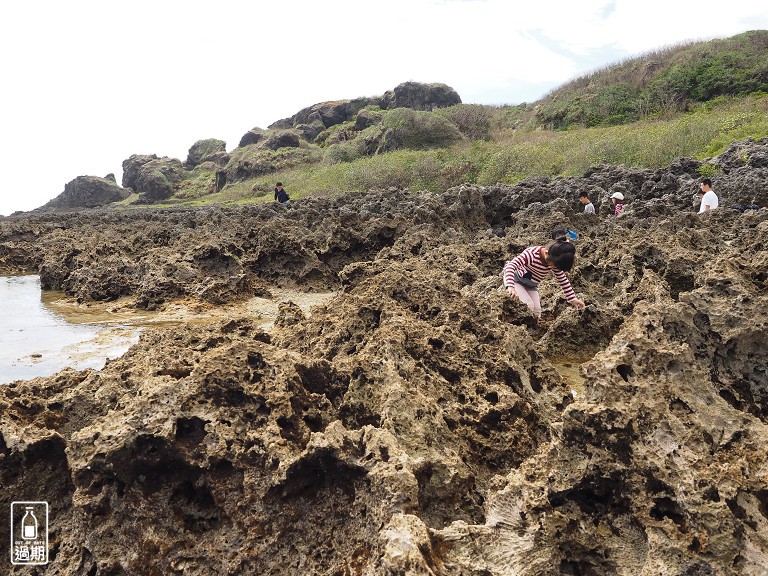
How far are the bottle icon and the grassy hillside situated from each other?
2320cm

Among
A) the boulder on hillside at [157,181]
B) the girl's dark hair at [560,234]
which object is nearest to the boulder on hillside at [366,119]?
the boulder on hillside at [157,181]

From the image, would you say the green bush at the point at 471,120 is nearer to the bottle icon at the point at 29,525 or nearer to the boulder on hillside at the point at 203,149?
the bottle icon at the point at 29,525

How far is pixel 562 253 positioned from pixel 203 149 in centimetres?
8460

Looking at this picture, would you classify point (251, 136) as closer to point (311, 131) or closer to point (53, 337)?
point (311, 131)

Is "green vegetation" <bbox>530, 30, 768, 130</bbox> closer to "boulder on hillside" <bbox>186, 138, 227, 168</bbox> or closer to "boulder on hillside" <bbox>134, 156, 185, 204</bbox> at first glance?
"boulder on hillside" <bbox>134, 156, 185, 204</bbox>

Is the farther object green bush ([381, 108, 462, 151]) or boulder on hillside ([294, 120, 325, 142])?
boulder on hillside ([294, 120, 325, 142])

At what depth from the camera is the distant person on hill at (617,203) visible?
41.5ft

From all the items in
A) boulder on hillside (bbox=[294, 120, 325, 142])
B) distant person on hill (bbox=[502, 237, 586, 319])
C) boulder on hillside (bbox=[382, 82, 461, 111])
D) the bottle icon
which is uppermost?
boulder on hillside (bbox=[382, 82, 461, 111])

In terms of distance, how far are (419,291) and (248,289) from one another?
7.38 meters

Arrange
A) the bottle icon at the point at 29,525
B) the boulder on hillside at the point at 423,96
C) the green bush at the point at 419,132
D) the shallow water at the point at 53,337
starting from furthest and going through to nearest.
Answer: the boulder on hillside at the point at 423,96 → the green bush at the point at 419,132 → the shallow water at the point at 53,337 → the bottle icon at the point at 29,525

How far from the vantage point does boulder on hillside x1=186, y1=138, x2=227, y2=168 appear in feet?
264

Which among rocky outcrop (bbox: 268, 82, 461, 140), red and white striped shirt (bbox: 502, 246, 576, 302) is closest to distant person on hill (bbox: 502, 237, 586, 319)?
red and white striped shirt (bbox: 502, 246, 576, 302)

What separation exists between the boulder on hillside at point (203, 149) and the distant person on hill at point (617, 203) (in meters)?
73.9

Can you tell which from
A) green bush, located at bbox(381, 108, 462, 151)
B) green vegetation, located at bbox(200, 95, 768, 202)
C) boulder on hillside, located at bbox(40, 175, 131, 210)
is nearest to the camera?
green vegetation, located at bbox(200, 95, 768, 202)
